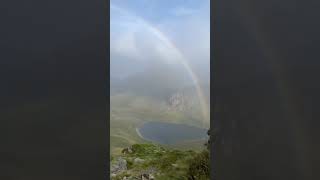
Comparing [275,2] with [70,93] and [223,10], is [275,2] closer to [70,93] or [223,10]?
[223,10]

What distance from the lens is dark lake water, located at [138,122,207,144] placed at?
4.18 m

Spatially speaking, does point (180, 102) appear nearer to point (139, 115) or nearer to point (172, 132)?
point (172, 132)

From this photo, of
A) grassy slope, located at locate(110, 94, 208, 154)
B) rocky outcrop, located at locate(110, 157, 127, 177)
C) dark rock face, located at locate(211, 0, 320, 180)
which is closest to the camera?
dark rock face, located at locate(211, 0, 320, 180)

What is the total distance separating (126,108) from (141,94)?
0.69 ft

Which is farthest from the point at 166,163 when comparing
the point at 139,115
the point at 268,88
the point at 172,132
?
the point at 268,88

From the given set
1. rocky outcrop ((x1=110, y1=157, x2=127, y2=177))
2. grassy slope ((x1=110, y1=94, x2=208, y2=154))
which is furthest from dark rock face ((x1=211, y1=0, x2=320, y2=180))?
rocky outcrop ((x1=110, y1=157, x2=127, y2=177))

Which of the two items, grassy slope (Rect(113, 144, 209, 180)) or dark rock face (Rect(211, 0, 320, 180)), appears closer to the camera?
dark rock face (Rect(211, 0, 320, 180))

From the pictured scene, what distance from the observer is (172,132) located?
420 centimetres

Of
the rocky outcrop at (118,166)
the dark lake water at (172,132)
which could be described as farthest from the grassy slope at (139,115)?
the rocky outcrop at (118,166)

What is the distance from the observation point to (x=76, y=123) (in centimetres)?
226

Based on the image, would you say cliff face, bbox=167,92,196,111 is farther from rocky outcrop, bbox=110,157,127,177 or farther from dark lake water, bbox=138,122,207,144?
rocky outcrop, bbox=110,157,127,177

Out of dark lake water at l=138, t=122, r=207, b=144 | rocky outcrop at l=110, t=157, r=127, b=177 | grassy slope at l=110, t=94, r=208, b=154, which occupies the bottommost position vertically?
rocky outcrop at l=110, t=157, r=127, b=177

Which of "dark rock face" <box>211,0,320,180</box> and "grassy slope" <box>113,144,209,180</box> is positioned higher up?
"dark rock face" <box>211,0,320,180</box>

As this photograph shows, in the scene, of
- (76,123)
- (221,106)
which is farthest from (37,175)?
(221,106)
